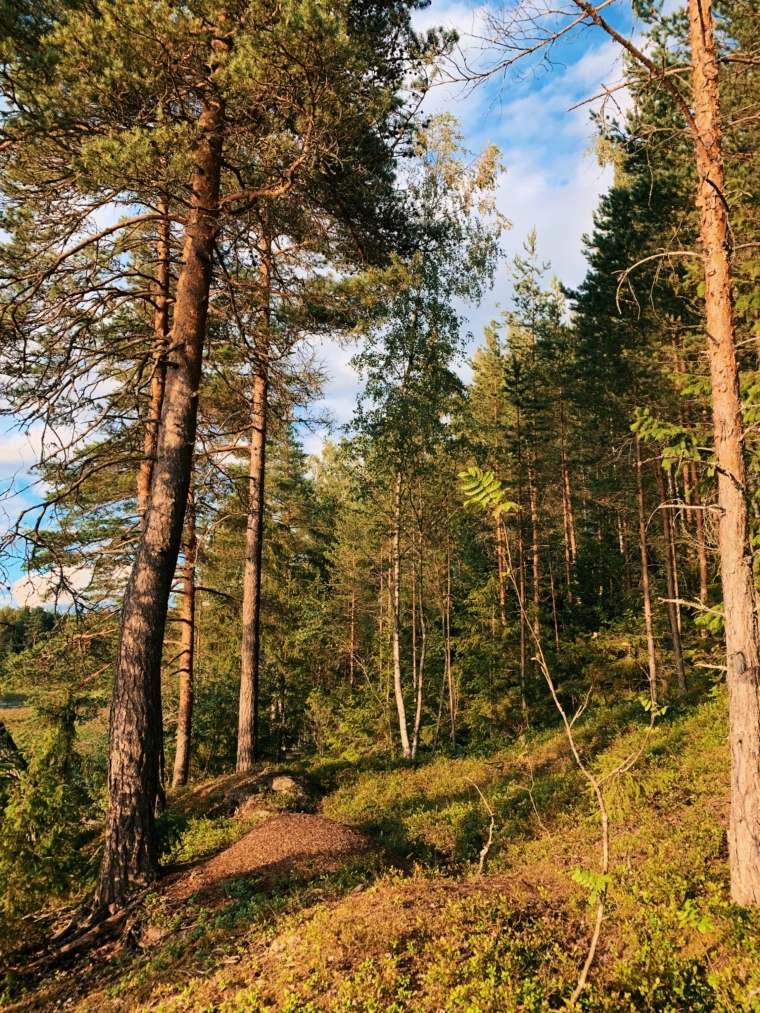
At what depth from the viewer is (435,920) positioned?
4.37m

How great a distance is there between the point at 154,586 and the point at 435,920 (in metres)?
3.93

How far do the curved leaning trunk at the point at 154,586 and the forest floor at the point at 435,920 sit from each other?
0.53 meters

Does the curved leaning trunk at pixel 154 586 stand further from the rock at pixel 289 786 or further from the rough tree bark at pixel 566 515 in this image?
the rough tree bark at pixel 566 515

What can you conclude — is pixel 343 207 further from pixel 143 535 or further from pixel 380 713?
pixel 380 713

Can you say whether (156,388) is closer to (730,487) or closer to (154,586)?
(154,586)

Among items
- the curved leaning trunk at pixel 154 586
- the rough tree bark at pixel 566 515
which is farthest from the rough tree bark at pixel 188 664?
the rough tree bark at pixel 566 515

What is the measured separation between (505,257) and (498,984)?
1448 cm

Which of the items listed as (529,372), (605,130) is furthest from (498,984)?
(529,372)

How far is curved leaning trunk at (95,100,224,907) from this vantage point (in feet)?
17.7

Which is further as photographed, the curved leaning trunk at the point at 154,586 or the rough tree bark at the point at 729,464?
the curved leaning trunk at the point at 154,586

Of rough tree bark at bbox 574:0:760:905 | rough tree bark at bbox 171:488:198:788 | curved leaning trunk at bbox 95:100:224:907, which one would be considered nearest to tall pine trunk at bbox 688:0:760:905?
rough tree bark at bbox 574:0:760:905

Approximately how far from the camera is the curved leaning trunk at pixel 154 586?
213 inches

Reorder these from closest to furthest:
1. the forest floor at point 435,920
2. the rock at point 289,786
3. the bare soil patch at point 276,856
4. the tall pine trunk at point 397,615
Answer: the forest floor at point 435,920, the bare soil patch at point 276,856, the rock at point 289,786, the tall pine trunk at point 397,615

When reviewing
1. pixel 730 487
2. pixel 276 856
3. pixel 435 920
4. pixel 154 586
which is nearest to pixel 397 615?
pixel 276 856
